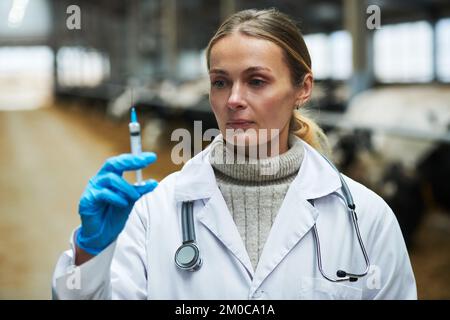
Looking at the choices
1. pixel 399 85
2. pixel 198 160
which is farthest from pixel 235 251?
pixel 399 85

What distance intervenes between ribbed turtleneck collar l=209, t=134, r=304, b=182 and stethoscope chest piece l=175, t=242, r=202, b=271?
0.57ft

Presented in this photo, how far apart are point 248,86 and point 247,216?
0.75 ft

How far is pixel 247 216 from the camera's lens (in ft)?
3.13

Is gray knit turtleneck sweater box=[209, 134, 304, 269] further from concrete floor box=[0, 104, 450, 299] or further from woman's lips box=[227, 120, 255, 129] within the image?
concrete floor box=[0, 104, 450, 299]

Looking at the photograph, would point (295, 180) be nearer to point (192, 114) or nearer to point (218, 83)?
point (218, 83)

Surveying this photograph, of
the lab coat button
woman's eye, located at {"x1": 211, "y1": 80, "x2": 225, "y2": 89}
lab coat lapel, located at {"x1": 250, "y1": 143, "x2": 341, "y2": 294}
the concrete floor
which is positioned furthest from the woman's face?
the concrete floor

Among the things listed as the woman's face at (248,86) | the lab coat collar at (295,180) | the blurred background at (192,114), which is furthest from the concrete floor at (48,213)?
the woman's face at (248,86)

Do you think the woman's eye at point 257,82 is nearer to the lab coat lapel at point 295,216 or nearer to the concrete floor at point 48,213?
the lab coat lapel at point 295,216

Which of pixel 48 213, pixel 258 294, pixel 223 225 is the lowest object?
pixel 48 213

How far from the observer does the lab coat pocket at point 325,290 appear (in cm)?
86

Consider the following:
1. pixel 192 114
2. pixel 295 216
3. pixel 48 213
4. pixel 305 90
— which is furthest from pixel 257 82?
pixel 192 114

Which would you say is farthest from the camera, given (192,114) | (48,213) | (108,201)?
(192,114)

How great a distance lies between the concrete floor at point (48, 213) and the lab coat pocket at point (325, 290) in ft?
2.58
